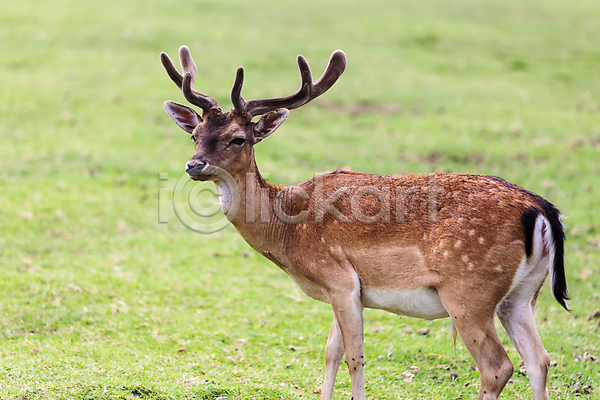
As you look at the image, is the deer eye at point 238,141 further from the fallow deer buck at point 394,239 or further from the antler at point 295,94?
the antler at point 295,94

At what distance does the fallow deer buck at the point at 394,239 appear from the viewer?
17.6 feet

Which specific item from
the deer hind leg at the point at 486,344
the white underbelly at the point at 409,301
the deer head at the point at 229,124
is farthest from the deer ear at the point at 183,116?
the deer hind leg at the point at 486,344

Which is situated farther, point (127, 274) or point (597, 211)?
point (597, 211)

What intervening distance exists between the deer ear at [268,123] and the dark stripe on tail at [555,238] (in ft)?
8.07

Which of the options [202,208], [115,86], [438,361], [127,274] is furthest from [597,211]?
[115,86]

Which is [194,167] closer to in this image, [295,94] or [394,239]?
[295,94]

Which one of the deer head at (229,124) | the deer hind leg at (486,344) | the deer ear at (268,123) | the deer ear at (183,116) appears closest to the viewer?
the deer hind leg at (486,344)

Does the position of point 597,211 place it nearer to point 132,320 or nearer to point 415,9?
point 132,320

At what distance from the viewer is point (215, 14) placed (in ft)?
89.0

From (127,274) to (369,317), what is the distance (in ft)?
12.5

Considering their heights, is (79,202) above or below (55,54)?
below

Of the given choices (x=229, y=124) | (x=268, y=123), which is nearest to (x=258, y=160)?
(x=268, y=123)

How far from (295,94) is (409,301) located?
7.84 ft

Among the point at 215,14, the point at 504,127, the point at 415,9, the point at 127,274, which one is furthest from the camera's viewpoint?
the point at 415,9
